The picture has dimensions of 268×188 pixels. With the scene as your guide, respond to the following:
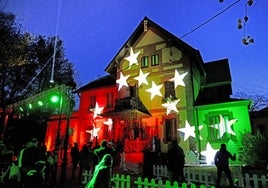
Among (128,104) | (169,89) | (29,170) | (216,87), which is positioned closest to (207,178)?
(29,170)

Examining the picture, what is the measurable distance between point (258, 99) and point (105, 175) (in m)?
43.2

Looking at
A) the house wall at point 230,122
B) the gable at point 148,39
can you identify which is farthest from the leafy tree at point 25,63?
the house wall at point 230,122

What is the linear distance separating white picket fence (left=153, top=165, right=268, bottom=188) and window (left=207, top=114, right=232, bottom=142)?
6950 mm

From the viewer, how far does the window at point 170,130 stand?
18562mm

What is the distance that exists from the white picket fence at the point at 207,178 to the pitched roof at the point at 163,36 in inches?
429

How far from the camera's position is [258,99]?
138 feet

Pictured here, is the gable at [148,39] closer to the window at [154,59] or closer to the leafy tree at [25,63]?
the window at [154,59]

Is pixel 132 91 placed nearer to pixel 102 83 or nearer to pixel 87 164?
pixel 102 83

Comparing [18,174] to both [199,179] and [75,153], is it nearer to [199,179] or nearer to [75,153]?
[75,153]

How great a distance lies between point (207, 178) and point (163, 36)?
14.3 metres

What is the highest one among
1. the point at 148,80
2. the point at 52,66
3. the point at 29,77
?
the point at 52,66

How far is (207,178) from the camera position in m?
9.45

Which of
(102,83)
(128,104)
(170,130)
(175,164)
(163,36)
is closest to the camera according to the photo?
(175,164)

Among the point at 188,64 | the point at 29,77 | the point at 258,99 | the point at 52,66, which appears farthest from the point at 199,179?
the point at 258,99
